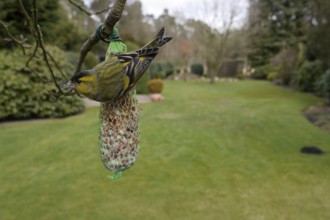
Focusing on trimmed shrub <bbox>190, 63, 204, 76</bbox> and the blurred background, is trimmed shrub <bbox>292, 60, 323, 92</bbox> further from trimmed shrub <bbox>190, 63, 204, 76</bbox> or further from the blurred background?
trimmed shrub <bbox>190, 63, 204, 76</bbox>

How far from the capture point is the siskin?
1.08m

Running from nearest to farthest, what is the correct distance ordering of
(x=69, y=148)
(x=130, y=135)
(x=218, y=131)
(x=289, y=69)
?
(x=130, y=135), (x=69, y=148), (x=218, y=131), (x=289, y=69)

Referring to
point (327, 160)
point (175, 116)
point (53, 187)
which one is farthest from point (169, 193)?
point (175, 116)

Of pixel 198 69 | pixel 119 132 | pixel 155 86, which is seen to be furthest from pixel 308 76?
pixel 119 132

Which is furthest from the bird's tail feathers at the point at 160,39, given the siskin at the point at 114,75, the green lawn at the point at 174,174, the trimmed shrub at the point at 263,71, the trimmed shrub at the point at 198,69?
the trimmed shrub at the point at 198,69

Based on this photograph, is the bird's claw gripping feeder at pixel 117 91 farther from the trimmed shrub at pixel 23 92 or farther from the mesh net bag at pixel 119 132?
the trimmed shrub at pixel 23 92

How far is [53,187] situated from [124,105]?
3153 mm

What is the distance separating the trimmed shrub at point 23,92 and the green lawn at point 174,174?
23.2 inches

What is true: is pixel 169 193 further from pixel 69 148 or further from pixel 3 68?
pixel 3 68

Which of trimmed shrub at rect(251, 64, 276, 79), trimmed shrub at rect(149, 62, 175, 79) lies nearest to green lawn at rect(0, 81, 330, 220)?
trimmed shrub at rect(149, 62, 175, 79)

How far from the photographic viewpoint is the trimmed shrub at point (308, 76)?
13.7 meters

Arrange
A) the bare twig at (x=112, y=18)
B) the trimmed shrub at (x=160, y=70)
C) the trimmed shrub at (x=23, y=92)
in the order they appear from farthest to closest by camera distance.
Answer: the trimmed shrub at (x=160, y=70) → the trimmed shrub at (x=23, y=92) → the bare twig at (x=112, y=18)

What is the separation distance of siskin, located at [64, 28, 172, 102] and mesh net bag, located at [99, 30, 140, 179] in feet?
0.77

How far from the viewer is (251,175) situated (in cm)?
447
